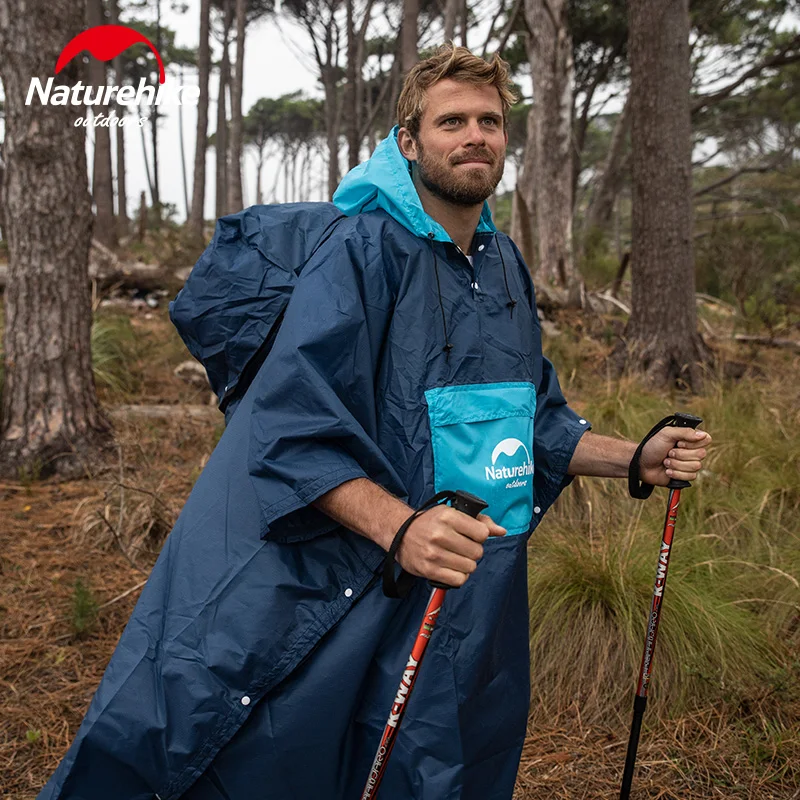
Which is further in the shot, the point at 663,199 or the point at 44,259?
the point at 663,199

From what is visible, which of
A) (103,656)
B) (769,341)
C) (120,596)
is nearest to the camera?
(103,656)

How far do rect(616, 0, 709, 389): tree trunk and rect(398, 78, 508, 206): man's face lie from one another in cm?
447

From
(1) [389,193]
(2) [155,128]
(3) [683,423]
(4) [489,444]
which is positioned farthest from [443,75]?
(2) [155,128]

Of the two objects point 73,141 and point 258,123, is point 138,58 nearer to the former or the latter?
point 258,123

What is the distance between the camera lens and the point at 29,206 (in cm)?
479

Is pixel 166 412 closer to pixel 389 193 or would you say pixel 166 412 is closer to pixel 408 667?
pixel 389 193

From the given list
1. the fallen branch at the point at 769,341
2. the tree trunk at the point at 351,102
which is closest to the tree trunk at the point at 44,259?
the fallen branch at the point at 769,341

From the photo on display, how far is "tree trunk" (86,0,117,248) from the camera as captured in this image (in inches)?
593

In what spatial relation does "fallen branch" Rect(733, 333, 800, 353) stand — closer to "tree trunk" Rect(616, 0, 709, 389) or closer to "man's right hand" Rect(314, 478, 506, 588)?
"tree trunk" Rect(616, 0, 709, 389)

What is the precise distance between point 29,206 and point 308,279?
12.4 feet

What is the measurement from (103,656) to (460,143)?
2593mm

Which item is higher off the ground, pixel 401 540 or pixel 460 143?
pixel 460 143

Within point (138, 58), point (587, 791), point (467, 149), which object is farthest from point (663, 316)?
point (138, 58)

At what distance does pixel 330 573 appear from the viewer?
1683 millimetres
